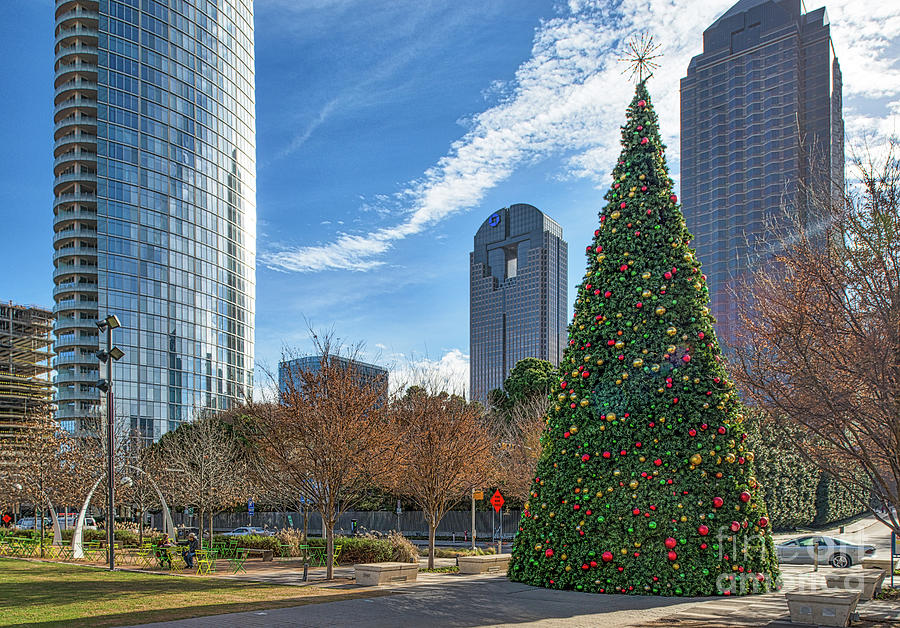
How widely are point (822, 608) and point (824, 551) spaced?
52.9 ft

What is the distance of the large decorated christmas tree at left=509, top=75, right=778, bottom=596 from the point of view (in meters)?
14.4

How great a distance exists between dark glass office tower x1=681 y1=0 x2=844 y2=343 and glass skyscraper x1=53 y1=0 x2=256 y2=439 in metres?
72.1

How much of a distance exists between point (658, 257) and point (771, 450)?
1170 inches

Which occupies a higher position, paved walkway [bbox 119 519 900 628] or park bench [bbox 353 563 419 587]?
paved walkway [bbox 119 519 900 628]

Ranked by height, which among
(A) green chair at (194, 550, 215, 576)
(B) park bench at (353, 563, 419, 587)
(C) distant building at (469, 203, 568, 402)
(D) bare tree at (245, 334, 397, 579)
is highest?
(C) distant building at (469, 203, 568, 402)

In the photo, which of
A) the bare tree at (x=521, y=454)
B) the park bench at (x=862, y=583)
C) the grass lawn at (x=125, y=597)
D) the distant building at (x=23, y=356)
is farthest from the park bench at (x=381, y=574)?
the distant building at (x=23, y=356)

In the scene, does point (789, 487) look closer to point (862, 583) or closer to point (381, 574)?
point (862, 583)

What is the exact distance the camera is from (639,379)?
→ 15367mm

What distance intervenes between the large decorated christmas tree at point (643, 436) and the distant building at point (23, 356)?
9646 centimetres

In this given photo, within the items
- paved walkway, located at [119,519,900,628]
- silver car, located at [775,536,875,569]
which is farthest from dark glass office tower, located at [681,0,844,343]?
paved walkway, located at [119,519,900,628]

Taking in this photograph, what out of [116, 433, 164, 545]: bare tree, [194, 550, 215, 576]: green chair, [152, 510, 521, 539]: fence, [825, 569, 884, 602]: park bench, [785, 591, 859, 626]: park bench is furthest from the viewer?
[152, 510, 521, 539]: fence

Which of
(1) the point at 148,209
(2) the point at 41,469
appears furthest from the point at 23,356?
(2) the point at 41,469

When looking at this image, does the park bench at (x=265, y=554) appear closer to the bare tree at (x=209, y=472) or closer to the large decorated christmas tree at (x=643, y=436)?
the bare tree at (x=209, y=472)

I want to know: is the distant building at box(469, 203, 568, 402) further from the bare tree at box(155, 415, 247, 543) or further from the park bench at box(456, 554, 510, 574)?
the park bench at box(456, 554, 510, 574)
